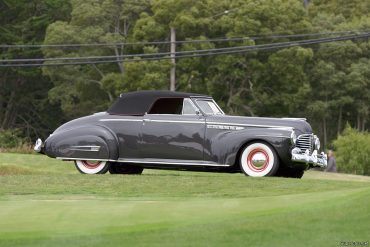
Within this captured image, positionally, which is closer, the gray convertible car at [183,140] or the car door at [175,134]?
the gray convertible car at [183,140]

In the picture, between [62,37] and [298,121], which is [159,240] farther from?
[62,37]

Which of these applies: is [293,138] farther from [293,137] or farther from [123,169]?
[123,169]

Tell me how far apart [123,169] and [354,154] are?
21512 mm

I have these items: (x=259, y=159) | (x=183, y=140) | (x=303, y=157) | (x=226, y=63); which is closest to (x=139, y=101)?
(x=183, y=140)

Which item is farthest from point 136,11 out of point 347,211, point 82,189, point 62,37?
point 347,211

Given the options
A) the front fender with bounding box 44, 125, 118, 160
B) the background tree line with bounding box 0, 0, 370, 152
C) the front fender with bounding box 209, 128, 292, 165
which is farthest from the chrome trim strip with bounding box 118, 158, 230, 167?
the background tree line with bounding box 0, 0, 370, 152

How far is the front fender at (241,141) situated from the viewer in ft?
66.0

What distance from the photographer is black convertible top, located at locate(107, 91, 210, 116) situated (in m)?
21.2

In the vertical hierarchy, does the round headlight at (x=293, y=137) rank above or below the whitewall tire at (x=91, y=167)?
above

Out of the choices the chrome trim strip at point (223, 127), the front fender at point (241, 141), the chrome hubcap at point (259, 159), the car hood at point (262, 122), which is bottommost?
the chrome hubcap at point (259, 159)

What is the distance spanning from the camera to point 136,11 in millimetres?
67250

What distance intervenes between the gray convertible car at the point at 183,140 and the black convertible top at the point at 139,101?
2 centimetres

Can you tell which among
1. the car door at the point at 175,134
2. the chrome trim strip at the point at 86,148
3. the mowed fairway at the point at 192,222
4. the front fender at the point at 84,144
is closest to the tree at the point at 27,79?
the front fender at the point at 84,144

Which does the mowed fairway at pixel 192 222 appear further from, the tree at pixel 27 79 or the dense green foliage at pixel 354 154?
the tree at pixel 27 79
